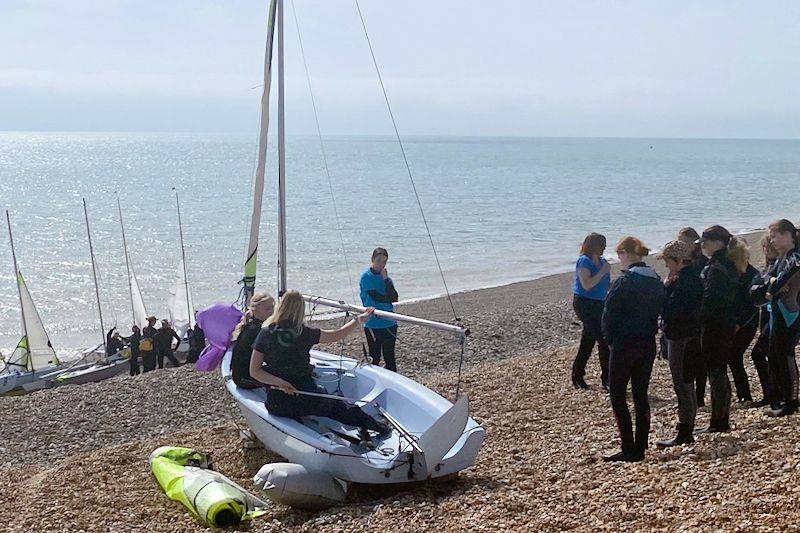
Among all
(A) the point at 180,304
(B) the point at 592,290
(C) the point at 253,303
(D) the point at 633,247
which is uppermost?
(D) the point at 633,247

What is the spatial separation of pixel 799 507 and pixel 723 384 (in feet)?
6.39

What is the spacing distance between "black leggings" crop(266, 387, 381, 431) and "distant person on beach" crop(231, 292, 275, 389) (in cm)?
35

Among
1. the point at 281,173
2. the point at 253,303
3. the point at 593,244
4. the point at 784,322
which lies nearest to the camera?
the point at 784,322

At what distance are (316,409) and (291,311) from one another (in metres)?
0.89

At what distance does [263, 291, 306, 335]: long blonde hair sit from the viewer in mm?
6559

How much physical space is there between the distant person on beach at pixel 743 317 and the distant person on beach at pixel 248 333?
3.74 metres

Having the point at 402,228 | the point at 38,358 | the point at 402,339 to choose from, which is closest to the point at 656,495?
the point at 402,339

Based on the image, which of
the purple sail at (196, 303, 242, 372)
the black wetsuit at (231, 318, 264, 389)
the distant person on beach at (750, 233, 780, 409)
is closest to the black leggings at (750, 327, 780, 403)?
the distant person on beach at (750, 233, 780, 409)

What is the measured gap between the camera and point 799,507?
461 centimetres

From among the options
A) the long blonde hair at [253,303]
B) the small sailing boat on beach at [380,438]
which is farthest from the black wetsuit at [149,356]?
the long blonde hair at [253,303]

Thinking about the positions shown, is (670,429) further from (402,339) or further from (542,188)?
(542,188)

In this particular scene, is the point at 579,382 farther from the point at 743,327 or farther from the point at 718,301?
the point at 718,301

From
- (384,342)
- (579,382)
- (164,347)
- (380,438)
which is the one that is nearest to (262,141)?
(384,342)

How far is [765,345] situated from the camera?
7.27 metres
